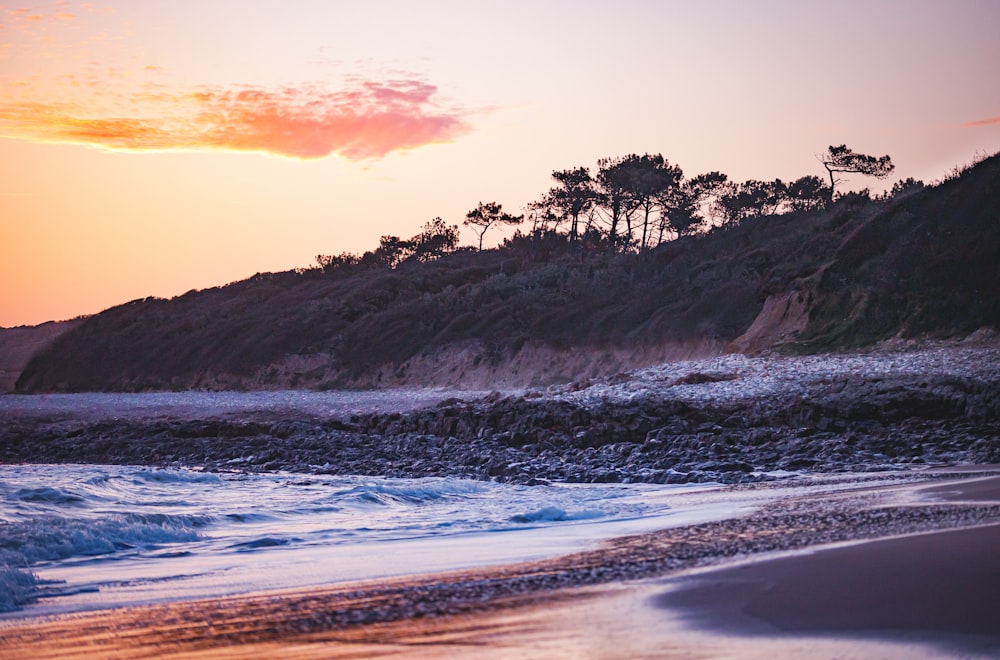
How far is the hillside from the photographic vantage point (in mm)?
30438

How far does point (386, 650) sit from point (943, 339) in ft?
85.4

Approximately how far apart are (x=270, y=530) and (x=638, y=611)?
16.6 feet

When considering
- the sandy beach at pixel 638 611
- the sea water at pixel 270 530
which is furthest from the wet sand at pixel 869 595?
the sea water at pixel 270 530

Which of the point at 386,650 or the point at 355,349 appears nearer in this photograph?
the point at 386,650

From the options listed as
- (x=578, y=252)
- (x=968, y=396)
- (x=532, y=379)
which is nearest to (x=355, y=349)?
(x=532, y=379)

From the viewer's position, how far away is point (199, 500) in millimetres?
10945

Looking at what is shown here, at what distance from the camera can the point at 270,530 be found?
8.54m

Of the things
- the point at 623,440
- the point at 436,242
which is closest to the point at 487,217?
the point at 436,242

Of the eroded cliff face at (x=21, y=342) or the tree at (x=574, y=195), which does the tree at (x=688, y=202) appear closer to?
the tree at (x=574, y=195)

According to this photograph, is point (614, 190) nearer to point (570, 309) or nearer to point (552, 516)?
point (570, 309)

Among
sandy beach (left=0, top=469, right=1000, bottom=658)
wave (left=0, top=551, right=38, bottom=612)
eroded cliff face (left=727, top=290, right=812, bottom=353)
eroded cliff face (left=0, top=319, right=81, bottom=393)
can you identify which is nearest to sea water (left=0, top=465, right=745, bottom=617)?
wave (left=0, top=551, right=38, bottom=612)

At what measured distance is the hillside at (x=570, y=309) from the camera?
3044cm

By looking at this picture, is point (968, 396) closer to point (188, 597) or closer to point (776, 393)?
point (776, 393)

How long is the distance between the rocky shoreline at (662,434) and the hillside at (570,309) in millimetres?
4960
